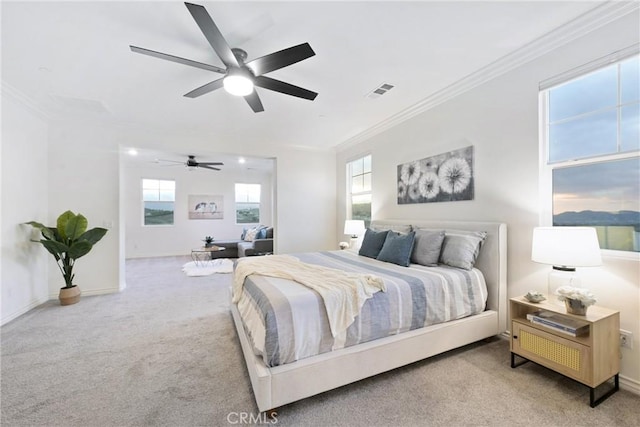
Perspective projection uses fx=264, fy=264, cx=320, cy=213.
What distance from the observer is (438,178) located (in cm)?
332

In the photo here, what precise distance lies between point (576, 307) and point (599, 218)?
2.55 feet

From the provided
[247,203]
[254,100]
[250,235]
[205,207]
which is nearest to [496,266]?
[254,100]

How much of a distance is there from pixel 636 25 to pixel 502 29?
0.79 metres

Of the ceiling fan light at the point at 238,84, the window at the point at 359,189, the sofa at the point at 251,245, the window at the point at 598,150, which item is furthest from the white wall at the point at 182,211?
the window at the point at 598,150

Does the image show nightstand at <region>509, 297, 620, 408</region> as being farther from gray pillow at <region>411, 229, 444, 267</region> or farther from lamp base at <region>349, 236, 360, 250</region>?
lamp base at <region>349, 236, 360, 250</region>

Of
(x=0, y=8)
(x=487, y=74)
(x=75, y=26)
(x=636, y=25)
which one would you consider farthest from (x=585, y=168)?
(x=0, y=8)

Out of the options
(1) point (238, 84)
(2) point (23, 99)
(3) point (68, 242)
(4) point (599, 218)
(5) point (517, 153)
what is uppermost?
(2) point (23, 99)

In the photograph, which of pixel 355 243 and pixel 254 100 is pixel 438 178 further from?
pixel 254 100

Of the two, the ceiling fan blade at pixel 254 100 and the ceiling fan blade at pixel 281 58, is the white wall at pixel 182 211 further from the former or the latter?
the ceiling fan blade at pixel 281 58

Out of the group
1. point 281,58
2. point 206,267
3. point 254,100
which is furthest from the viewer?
point 206,267

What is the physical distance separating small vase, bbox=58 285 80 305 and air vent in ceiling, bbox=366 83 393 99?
15.5 feet

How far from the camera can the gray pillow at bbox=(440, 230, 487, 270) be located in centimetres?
250

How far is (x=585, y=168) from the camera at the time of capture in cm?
210

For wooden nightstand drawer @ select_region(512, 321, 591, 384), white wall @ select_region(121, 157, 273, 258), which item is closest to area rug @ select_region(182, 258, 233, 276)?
white wall @ select_region(121, 157, 273, 258)
